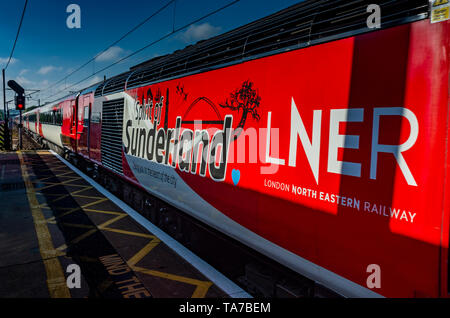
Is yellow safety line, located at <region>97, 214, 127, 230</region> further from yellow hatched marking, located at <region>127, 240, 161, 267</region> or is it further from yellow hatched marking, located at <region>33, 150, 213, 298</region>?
yellow hatched marking, located at <region>127, 240, 161, 267</region>

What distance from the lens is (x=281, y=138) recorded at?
3070 millimetres

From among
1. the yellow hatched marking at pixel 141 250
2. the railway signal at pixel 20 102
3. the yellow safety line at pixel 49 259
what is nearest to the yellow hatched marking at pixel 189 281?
the yellow hatched marking at pixel 141 250

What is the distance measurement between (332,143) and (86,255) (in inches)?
164

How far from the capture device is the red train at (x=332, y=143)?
6.71 feet

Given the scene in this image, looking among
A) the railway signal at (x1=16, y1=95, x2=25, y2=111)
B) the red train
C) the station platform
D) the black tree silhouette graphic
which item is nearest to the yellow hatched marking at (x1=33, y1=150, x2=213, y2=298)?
the station platform

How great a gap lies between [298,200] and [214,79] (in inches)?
82.5

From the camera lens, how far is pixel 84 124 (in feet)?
35.0

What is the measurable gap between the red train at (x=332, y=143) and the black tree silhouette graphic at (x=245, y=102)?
17mm

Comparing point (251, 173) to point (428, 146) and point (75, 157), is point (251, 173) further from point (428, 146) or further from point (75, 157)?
point (75, 157)

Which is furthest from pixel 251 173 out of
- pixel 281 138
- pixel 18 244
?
pixel 18 244

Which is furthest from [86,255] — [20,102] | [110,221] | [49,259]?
[20,102]

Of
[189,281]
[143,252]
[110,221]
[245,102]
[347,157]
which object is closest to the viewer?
[347,157]

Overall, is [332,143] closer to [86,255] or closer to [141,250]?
[141,250]

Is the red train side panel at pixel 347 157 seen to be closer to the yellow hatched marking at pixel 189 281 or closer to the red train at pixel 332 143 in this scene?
the red train at pixel 332 143
